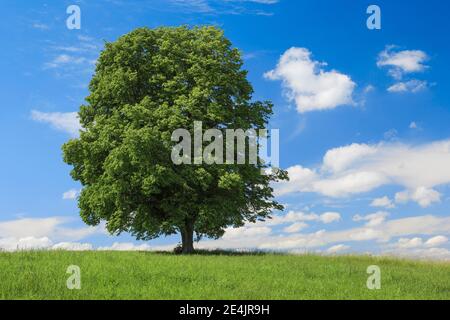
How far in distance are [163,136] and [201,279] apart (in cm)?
1327

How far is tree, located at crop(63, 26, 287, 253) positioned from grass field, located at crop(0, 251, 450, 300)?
599 centimetres

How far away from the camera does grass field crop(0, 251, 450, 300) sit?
18328 millimetres

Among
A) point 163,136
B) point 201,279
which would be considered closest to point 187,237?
point 163,136

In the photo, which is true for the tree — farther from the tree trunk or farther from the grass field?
the grass field

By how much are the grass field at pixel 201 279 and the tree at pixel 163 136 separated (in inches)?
236

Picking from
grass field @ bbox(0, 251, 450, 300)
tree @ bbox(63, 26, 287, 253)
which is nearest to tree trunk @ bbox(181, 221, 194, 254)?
tree @ bbox(63, 26, 287, 253)

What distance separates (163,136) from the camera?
32875mm

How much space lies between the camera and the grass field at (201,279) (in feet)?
60.1

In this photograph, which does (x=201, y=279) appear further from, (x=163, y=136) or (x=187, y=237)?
(x=187, y=237)

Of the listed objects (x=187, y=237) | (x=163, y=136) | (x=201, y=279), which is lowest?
(x=201, y=279)

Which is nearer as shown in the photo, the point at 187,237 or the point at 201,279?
the point at 201,279

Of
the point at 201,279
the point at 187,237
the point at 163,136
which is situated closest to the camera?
the point at 201,279
